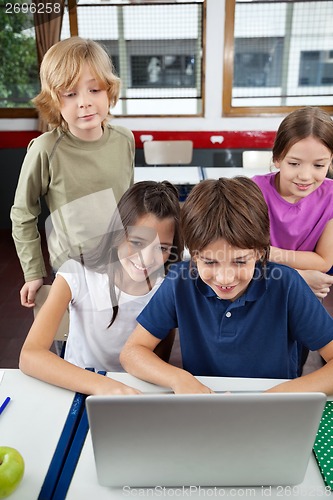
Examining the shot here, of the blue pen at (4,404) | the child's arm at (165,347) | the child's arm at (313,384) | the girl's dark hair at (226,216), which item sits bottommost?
the child's arm at (165,347)

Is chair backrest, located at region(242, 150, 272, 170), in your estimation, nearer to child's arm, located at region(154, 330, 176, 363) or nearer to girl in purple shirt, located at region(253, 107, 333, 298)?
girl in purple shirt, located at region(253, 107, 333, 298)

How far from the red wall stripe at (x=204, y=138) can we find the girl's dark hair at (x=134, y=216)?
118 inches

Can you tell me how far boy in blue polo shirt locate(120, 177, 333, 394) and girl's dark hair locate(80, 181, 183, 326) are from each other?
0.16m

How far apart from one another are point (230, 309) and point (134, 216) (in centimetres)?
36

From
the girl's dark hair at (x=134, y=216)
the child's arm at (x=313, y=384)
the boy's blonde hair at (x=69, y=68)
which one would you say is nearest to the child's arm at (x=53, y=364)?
the girl's dark hair at (x=134, y=216)

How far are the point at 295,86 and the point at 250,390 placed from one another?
150 inches

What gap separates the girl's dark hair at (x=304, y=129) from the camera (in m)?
1.35

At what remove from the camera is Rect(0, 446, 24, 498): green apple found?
729mm

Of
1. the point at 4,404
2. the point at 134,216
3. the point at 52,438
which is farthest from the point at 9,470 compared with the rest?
the point at 134,216

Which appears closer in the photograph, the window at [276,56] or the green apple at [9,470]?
the green apple at [9,470]

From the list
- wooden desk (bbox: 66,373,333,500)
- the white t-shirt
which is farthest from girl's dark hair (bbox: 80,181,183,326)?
wooden desk (bbox: 66,373,333,500)

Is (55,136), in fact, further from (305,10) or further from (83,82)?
(305,10)

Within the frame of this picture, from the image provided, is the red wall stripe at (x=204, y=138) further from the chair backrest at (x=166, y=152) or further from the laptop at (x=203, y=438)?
the laptop at (x=203, y=438)

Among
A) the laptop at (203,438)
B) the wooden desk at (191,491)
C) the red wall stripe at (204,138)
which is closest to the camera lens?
the laptop at (203,438)
